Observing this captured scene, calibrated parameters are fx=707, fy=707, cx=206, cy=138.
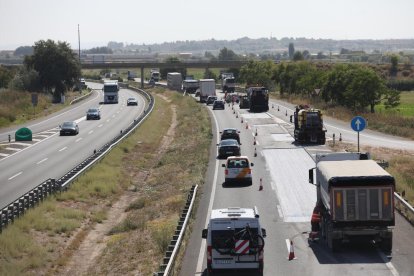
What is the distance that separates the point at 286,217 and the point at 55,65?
92412mm

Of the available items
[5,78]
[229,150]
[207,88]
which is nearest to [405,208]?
[229,150]

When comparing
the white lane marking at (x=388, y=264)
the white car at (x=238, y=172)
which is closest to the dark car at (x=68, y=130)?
the white car at (x=238, y=172)

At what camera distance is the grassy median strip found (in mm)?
26344

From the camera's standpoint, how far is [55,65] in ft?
382

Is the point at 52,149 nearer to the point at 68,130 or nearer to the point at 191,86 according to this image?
the point at 68,130

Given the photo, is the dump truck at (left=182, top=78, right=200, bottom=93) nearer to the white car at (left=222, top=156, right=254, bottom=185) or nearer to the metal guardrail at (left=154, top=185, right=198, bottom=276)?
the white car at (left=222, top=156, right=254, bottom=185)

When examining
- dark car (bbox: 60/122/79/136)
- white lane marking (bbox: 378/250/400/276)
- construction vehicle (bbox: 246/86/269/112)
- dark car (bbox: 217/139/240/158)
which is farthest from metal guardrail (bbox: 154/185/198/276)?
construction vehicle (bbox: 246/86/269/112)

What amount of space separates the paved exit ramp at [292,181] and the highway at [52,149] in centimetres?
1340

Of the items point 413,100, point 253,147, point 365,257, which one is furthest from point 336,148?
point 413,100

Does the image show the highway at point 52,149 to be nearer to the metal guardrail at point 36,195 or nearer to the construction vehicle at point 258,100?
the metal guardrail at point 36,195

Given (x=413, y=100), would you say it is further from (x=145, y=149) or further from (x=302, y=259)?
(x=302, y=259)

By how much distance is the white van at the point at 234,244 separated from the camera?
66.4ft

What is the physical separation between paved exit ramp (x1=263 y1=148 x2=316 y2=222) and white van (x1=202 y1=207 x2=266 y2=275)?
29.5 ft

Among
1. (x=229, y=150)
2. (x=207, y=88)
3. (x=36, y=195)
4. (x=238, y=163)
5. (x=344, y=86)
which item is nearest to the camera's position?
(x=36, y=195)
